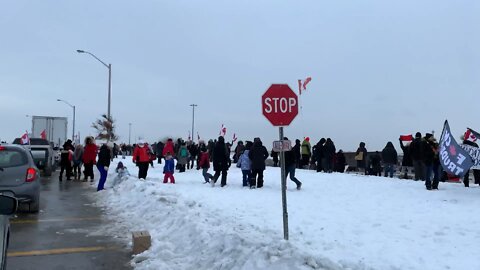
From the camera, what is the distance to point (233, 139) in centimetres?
3494

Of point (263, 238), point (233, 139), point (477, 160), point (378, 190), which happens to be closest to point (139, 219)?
point (263, 238)

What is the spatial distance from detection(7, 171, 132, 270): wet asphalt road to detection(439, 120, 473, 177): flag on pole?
837cm

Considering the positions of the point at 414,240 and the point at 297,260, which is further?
the point at 414,240

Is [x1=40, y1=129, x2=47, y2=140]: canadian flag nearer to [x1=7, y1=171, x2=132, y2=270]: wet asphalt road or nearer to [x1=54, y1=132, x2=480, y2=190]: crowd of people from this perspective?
[x1=54, y1=132, x2=480, y2=190]: crowd of people

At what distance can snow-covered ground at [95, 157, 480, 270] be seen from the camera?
20.0 ft

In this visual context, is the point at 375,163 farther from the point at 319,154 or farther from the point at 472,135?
the point at 472,135

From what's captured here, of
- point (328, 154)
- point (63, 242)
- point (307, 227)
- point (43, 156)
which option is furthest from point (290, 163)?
point (43, 156)

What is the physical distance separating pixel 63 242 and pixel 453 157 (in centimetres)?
940

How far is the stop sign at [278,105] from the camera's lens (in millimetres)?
7273

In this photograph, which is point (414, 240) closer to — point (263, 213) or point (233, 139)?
point (263, 213)

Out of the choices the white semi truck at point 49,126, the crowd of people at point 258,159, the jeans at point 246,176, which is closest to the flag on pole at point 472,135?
the crowd of people at point 258,159

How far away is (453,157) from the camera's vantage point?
12047mm

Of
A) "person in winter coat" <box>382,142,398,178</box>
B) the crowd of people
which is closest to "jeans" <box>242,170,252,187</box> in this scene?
the crowd of people

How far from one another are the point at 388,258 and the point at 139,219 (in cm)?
580
